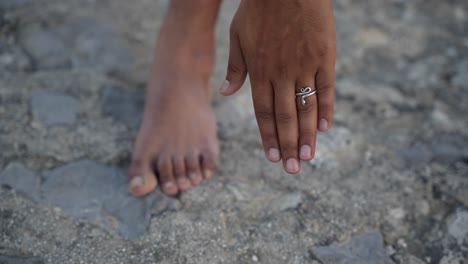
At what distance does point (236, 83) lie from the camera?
121 cm

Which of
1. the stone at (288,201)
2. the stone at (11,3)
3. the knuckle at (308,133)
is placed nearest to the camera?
the knuckle at (308,133)

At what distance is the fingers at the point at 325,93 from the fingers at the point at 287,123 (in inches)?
2.6

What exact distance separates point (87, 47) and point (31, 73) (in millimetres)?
247

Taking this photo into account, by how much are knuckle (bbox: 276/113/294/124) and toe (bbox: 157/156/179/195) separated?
46 centimetres

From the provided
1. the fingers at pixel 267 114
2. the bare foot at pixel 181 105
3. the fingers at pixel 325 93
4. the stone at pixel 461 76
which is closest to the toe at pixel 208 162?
the bare foot at pixel 181 105

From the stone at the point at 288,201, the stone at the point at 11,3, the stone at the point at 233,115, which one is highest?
the stone at the point at 11,3

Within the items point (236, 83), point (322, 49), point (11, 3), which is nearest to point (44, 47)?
point (11, 3)

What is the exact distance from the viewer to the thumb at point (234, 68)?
1157 mm

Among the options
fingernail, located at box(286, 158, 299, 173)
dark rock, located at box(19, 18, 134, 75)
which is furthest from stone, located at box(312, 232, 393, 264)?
dark rock, located at box(19, 18, 134, 75)

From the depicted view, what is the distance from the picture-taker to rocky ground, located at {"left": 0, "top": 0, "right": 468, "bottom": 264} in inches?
52.2

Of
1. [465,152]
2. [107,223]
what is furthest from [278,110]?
[465,152]

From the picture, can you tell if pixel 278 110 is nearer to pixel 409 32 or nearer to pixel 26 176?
pixel 26 176

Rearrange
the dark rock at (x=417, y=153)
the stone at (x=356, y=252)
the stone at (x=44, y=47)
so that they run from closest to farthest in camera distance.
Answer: the stone at (x=356, y=252), the dark rock at (x=417, y=153), the stone at (x=44, y=47)

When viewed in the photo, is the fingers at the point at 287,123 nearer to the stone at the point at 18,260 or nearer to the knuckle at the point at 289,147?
the knuckle at the point at 289,147
